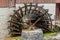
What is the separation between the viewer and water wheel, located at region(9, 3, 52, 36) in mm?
7557

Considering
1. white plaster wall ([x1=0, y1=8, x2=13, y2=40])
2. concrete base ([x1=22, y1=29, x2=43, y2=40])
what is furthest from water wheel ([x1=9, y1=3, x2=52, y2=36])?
concrete base ([x1=22, y1=29, x2=43, y2=40])

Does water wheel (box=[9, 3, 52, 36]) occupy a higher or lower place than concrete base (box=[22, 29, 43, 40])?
higher

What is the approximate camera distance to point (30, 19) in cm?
753

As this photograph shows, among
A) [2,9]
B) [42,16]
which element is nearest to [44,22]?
[42,16]

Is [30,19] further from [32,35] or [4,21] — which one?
[4,21]

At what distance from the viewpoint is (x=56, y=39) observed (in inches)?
272

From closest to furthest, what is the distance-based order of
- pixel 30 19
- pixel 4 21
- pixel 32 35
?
pixel 32 35
pixel 30 19
pixel 4 21

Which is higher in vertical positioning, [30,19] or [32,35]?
[30,19]

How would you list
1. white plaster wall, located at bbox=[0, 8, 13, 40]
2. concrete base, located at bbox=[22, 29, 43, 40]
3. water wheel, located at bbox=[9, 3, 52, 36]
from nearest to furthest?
concrete base, located at bbox=[22, 29, 43, 40] → water wheel, located at bbox=[9, 3, 52, 36] → white plaster wall, located at bbox=[0, 8, 13, 40]

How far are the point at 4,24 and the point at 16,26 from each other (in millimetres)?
563

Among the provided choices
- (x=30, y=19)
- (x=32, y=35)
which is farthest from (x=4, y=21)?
(x=32, y=35)

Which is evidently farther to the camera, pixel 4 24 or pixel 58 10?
pixel 58 10

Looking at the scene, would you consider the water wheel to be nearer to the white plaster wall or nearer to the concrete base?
the white plaster wall

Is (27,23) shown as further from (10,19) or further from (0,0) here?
(0,0)
